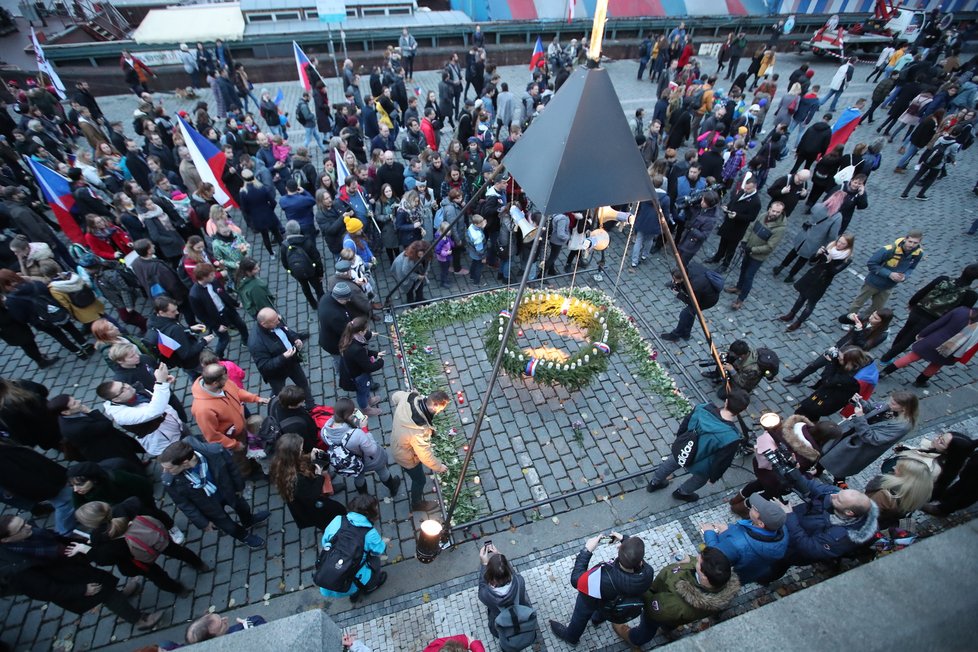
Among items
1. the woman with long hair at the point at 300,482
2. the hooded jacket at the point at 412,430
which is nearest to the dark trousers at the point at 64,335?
the woman with long hair at the point at 300,482

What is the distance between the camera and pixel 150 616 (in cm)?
487

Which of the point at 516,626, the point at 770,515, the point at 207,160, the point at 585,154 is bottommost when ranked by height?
the point at 516,626

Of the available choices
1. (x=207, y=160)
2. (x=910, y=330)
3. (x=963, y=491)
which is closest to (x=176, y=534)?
(x=207, y=160)

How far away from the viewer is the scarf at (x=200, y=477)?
445 centimetres

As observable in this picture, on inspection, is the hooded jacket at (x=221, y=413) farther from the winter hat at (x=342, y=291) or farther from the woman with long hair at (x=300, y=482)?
the winter hat at (x=342, y=291)

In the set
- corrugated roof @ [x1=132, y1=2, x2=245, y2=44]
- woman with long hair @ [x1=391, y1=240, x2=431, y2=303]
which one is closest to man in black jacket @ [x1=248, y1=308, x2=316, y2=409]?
woman with long hair @ [x1=391, y1=240, x2=431, y2=303]

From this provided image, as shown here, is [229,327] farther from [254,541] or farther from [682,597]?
[682,597]

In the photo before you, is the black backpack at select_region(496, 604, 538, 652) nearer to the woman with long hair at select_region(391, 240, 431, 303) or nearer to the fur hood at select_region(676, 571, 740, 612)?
the fur hood at select_region(676, 571, 740, 612)

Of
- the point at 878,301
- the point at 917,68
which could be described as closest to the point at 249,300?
the point at 878,301

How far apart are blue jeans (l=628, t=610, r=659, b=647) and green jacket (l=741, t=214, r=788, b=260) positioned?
674cm

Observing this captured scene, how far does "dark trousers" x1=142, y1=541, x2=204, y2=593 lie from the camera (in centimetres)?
464

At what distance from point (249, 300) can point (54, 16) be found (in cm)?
2911

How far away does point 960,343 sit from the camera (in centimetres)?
673

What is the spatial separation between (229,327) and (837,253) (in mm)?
10432
